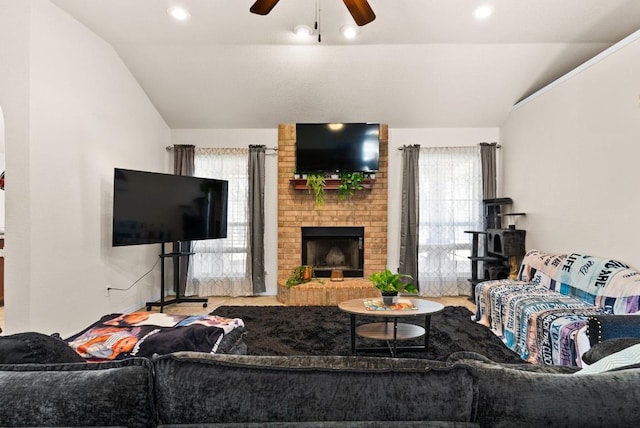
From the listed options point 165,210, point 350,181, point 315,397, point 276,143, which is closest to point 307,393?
point 315,397

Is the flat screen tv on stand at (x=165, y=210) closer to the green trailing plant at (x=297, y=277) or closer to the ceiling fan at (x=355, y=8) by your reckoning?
the green trailing plant at (x=297, y=277)

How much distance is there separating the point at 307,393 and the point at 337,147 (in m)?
4.61

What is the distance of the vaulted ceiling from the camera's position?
3.55m

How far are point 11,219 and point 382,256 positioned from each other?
4.27 meters

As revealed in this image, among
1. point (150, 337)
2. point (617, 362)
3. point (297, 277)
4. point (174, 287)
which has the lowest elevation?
point (174, 287)

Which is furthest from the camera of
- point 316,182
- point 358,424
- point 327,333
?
point 316,182

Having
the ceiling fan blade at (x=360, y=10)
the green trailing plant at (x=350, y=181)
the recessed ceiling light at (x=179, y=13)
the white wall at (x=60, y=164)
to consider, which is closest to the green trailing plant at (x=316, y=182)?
the green trailing plant at (x=350, y=181)

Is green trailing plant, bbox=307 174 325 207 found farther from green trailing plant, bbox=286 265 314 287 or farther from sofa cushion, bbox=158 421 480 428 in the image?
sofa cushion, bbox=158 421 480 428

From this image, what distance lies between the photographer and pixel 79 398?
2.71 feet

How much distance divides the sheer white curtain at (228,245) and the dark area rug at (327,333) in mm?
870

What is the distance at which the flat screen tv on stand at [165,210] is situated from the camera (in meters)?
3.85

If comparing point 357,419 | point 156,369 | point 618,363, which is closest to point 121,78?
point 156,369

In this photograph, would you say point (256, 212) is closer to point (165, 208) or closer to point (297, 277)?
point (297, 277)

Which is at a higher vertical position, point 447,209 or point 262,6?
point 262,6
